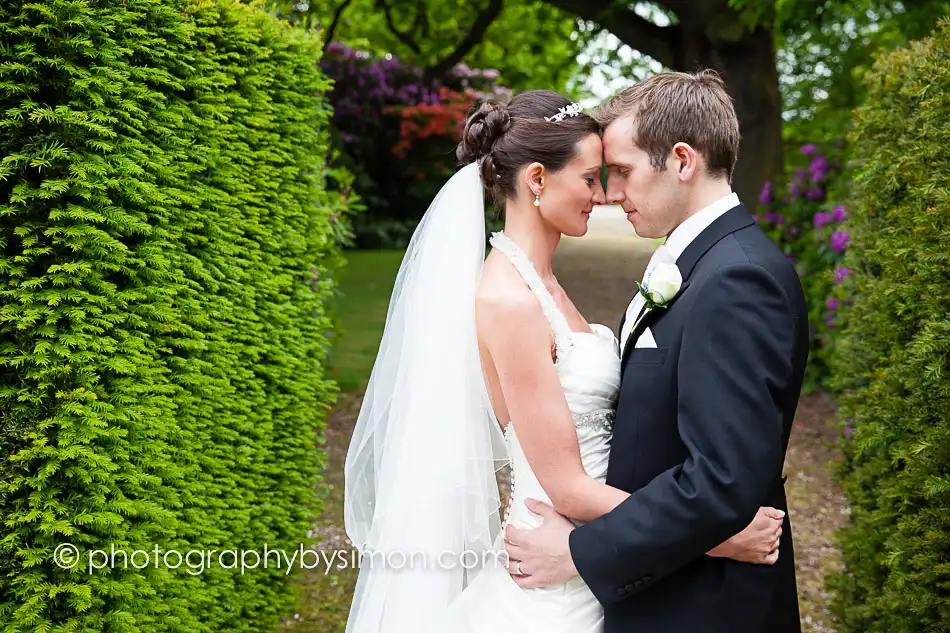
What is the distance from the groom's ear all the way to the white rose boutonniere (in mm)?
271

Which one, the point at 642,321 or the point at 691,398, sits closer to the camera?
the point at 691,398

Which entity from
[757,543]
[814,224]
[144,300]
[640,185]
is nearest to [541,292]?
[640,185]

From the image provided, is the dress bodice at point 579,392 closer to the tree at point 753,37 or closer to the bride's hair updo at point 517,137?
the bride's hair updo at point 517,137

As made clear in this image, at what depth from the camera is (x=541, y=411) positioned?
96.9 inches

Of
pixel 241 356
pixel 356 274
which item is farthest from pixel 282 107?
pixel 356 274

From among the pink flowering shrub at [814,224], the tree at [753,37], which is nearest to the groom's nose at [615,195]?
the tree at [753,37]

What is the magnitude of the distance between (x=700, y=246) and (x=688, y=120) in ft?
1.10

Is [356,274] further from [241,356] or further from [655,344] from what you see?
[655,344]

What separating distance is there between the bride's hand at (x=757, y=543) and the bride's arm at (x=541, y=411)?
1.14 ft

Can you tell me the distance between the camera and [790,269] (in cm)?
226

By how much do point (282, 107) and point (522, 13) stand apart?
1286cm

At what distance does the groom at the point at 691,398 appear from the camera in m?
2.06

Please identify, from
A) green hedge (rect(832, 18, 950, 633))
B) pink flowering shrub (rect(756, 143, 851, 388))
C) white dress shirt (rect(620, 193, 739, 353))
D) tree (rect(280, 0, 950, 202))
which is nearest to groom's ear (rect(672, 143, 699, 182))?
white dress shirt (rect(620, 193, 739, 353))

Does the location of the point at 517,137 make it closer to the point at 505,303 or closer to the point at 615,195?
the point at 615,195
